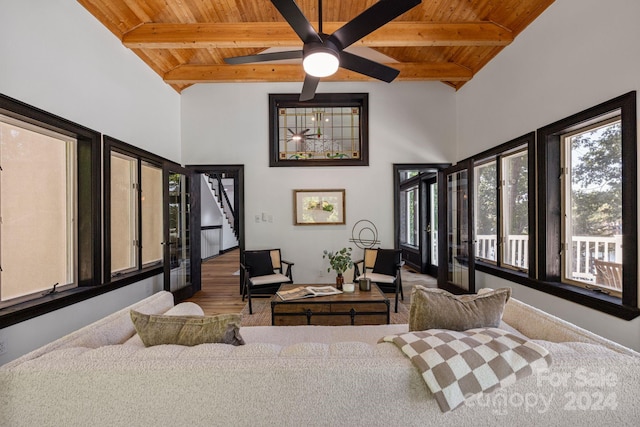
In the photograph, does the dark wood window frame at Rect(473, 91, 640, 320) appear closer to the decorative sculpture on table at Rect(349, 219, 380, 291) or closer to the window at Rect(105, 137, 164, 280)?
the decorative sculpture on table at Rect(349, 219, 380, 291)

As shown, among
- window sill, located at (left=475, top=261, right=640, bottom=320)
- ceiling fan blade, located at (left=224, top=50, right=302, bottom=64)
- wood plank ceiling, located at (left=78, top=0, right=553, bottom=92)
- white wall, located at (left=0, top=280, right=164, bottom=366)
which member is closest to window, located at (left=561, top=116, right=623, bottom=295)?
window sill, located at (left=475, top=261, right=640, bottom=320)

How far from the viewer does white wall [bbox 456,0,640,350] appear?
7.54ft

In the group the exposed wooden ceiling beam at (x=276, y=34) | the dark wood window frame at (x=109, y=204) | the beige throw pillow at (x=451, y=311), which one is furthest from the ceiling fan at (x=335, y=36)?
the beige throw pillow at (x=451, y=311)

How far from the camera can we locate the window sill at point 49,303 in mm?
2248

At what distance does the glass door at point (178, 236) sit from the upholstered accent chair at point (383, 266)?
2.64m

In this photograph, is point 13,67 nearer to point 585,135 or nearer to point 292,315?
point 292,315

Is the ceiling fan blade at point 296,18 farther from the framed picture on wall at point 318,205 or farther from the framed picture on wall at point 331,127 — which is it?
the framed picture on wall at point 318,205

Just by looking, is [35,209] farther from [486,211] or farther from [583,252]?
[486,211]

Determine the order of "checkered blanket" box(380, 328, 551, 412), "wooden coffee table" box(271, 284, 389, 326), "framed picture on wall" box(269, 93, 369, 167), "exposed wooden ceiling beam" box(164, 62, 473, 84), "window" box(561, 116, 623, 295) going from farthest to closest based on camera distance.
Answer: "framed picture on wall" box(269, 93, 369, 167)
"exposed wooden ceiling beam" box(164, 62, 473, 84)
"wooden coffee table" box(271, 284, 389, 326)
"window" box(561, 116, 623, 295)
"checkered blanket" box(380, 328, 551, 412)

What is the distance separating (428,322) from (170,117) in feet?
16.0

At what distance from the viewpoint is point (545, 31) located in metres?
3.07

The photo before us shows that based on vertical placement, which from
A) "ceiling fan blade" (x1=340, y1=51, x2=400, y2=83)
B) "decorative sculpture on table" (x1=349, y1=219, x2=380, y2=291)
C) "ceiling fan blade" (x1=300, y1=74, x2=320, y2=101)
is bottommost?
"decorative sculpture on table" (x1=349, y1=219, x2=380, y2=291)

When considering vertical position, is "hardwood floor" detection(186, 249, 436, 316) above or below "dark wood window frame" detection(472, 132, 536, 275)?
below

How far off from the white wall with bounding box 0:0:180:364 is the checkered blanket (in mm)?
2941
